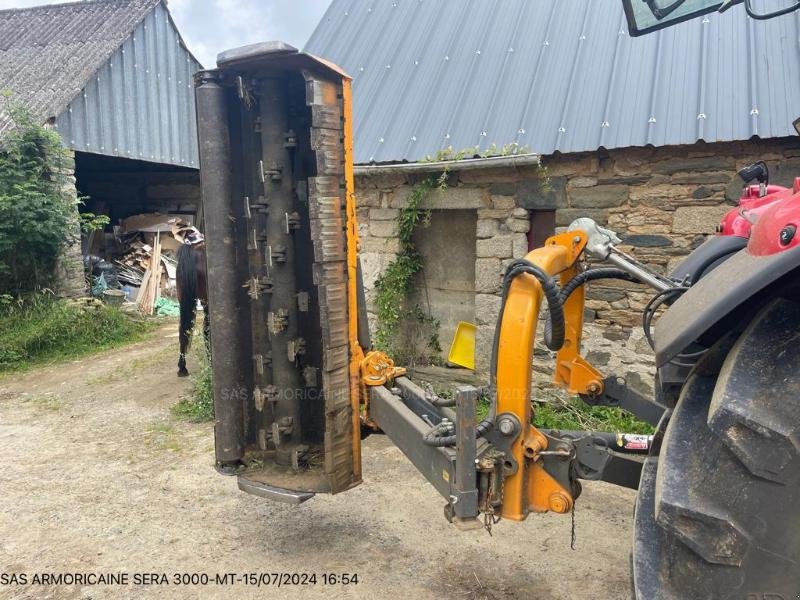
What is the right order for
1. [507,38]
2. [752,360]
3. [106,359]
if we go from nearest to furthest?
[752,360]
[507,38]
[106,359]

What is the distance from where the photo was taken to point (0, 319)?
27.0 ft

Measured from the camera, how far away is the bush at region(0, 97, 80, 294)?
27.1ft

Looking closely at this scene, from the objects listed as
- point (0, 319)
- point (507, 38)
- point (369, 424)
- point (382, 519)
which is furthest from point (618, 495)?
point (0, 319)

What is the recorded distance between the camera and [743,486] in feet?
4.21

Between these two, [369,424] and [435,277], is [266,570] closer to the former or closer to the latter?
[369,424]

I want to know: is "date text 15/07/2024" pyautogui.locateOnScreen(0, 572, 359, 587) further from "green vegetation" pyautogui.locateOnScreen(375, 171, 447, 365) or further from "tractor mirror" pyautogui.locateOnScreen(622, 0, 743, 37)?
"green vegetation" pyautogui.locateOnScreen(375, 171, 447, 365)

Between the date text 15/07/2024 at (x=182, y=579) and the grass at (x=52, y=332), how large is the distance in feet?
18.1

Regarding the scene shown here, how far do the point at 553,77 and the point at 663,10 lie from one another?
136 inches

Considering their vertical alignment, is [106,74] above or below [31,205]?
above

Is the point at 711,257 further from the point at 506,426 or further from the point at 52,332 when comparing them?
the point at 52,332

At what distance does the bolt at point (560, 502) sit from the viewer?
2242mm

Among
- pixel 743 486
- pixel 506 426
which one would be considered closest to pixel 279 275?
pixel 506 426

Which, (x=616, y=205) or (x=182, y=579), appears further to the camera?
(x=616, y=205)

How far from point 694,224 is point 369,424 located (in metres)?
3.24
